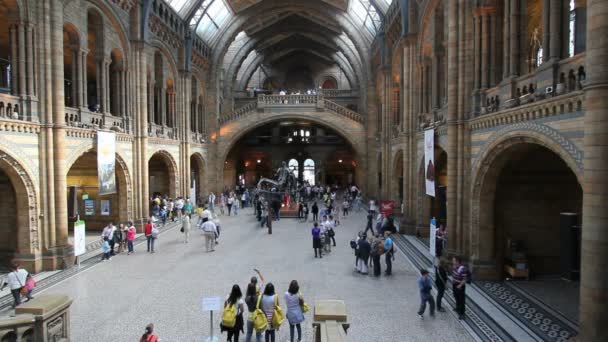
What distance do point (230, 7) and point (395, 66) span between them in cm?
1309

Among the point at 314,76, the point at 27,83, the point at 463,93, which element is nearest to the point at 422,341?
the point at 463,93

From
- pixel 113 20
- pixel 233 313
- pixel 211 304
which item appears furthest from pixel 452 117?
pixel 113 20

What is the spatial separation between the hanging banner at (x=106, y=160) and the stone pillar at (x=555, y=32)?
14.4 m

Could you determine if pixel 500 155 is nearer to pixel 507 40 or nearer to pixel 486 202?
pixel 486 202

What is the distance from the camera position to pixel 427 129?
14.9m

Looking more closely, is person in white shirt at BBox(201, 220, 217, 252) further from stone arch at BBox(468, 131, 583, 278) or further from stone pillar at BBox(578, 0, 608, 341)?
stone pillar at BBox(578, 0, 608, 341)

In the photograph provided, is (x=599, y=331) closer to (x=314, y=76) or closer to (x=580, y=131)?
(x=580, y=131)

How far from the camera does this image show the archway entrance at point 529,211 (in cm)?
1083

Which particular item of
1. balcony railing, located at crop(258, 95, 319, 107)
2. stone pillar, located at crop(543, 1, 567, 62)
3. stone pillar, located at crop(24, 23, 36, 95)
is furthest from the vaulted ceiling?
stone pillar, located at crop(543, 1, 567, 62)

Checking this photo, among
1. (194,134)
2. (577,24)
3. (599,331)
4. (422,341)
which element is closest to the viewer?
(599,331)

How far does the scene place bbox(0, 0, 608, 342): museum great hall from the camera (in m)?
7.36

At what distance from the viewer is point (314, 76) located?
4659cm

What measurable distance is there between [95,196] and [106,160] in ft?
13.6

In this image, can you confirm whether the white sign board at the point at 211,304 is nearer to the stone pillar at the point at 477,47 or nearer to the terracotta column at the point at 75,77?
the stone pillar at the point at 477,47
